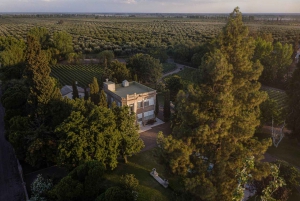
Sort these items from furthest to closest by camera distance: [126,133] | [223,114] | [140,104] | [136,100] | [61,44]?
[61,44] < [140,104] < [136,100] < [126,133] < [223,114]

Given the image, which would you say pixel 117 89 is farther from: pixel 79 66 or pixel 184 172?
pixel 79 66

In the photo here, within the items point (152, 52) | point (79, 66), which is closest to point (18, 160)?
point (79, 66)

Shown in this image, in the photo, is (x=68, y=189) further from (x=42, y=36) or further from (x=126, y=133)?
(x=42, y=36)

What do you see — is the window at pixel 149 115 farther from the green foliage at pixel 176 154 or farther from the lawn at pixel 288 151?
the green foliage at pixel 176 154

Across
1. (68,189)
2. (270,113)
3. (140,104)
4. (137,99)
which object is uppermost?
(137,99)

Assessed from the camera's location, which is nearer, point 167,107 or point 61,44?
point 167,107

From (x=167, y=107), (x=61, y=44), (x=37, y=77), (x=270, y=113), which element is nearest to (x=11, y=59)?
(x=61, y=44)

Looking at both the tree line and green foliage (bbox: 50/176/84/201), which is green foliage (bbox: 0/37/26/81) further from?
the tree line
